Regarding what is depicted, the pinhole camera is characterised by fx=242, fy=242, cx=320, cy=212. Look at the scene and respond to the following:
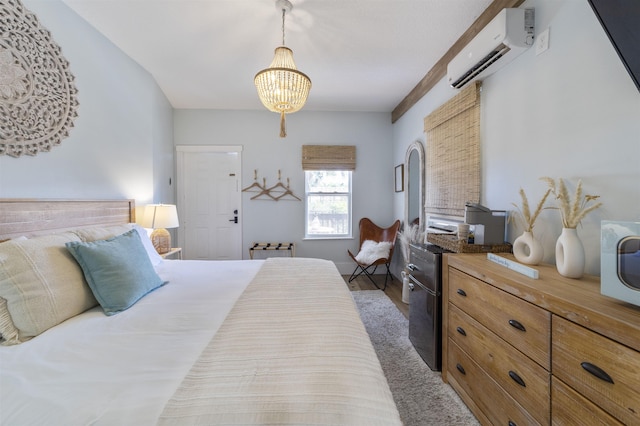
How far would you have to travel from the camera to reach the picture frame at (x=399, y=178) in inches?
141

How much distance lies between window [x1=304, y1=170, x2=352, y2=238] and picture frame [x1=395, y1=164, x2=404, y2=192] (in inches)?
29.5

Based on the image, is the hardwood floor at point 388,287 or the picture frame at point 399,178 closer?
the hardwood floor at point 388,287

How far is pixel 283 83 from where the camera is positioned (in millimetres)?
1813

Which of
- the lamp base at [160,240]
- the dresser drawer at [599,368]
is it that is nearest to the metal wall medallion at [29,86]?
the lamp base at [160,240]

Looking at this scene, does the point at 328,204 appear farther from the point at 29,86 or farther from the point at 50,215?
the point at 29,86

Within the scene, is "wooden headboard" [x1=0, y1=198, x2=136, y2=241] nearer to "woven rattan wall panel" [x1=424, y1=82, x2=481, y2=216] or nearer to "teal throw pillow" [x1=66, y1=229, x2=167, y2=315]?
"teal throw pillow" [x1=66, y1=229, x2=167, y2=315]

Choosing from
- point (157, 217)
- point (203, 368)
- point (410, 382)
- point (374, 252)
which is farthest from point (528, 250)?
point (157, 217)

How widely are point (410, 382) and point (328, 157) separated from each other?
121 inches

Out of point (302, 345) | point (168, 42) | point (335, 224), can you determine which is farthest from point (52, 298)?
point (335, 224)

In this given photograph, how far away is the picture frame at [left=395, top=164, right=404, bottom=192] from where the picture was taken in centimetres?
358

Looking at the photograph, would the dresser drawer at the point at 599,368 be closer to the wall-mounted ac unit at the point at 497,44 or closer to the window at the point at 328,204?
the wall-mounted ac unit at the point at 497,44

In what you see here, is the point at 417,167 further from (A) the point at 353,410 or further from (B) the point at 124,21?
(B) the point at 124,21

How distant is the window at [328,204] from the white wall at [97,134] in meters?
2.17

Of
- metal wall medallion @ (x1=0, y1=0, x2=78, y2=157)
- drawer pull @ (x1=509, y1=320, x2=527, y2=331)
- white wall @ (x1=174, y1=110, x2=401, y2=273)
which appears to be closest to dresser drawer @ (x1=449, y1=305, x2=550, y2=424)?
drawer pull @ (x1=509, y1=320, x2=527, y2=331)
